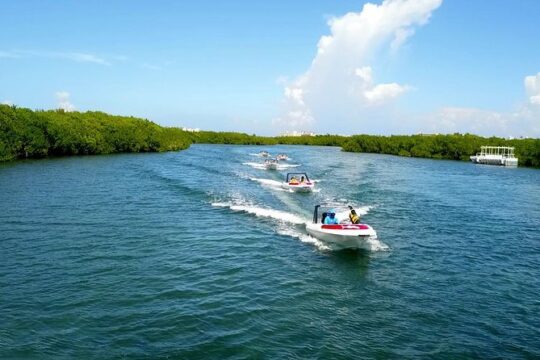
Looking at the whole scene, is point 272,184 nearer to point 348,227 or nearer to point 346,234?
point 348,227

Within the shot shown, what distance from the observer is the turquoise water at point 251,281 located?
1523cm

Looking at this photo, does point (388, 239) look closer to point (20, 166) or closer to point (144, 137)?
point (20, 166)

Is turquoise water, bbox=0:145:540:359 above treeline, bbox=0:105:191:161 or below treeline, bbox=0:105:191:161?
below

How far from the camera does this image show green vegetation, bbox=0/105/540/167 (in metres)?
72.9

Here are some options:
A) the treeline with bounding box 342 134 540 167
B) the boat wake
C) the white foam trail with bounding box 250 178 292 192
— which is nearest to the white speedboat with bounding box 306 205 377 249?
the boat wake

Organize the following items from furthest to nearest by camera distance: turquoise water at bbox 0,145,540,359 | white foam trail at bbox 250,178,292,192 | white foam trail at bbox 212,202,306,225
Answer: white foam trail at bbox 250,178,292,192 < white foam trail at bbox 212,202,306,225 < turquoise water at bbox 0,145,540,359

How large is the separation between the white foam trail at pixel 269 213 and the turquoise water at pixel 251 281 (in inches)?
8.9

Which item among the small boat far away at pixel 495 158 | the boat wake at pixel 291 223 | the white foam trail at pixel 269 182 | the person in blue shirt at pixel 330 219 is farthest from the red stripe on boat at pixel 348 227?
the small boat far away at pixel 495 158

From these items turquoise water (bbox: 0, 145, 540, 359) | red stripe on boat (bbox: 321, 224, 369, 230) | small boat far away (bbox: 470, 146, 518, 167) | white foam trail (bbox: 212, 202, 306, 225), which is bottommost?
turquoise water (bbox: 0, 145, 540, 359)

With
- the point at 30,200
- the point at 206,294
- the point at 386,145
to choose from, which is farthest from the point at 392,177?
the point at 386,145

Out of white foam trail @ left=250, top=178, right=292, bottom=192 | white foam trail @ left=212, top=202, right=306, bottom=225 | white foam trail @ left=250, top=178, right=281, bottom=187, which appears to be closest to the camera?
white foam trail @ left=212, top=202, right=306, bottom=225

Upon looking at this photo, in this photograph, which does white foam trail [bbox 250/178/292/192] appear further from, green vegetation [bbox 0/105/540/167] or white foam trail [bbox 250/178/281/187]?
green vegetation [bbox 0/105/540/167]

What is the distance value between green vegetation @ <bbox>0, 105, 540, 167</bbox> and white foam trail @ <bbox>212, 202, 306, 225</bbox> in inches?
1787

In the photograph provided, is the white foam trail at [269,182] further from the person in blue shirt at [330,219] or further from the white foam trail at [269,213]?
the person in blue shirt at [330,219]
